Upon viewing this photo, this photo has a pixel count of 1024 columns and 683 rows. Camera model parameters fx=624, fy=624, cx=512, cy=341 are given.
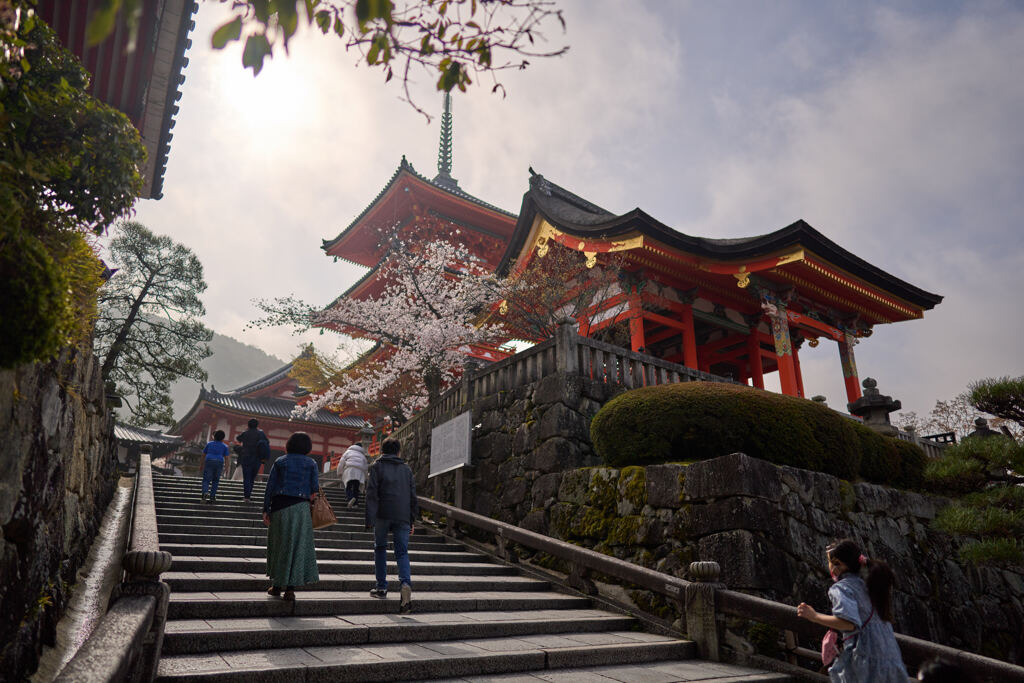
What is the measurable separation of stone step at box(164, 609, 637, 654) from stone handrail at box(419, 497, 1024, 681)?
578mm

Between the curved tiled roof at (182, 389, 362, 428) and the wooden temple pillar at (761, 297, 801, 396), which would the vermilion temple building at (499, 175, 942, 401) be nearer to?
the wooden temple pillar at (761, 297, 801, 396)

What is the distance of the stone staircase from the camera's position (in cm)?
420

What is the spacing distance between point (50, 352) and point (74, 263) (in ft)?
3.72

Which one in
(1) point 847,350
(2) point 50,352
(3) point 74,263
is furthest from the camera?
(1) point 847,350

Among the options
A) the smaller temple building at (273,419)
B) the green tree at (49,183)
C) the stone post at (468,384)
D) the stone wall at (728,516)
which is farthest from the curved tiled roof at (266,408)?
the green tree at (49,183)

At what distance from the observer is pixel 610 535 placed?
7465 mm

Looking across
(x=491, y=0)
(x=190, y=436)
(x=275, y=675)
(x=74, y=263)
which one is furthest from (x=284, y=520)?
(x=190, y=436)

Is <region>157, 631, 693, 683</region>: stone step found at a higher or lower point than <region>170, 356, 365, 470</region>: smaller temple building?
lower

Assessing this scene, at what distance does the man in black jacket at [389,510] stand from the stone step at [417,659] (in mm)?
1128

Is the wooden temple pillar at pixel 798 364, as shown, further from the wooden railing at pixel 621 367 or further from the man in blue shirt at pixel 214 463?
the man in blue shirt at pixel 214 463

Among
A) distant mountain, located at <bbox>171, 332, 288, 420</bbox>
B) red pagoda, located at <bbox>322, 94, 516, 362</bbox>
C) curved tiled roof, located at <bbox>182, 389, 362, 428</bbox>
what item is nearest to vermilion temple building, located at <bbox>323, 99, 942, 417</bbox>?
red pagoda, located at <bbox>322, 94, 516, 362</bbox>

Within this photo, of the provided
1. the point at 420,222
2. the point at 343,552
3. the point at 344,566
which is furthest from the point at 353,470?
the point at 420,222

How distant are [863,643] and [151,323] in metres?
22.3

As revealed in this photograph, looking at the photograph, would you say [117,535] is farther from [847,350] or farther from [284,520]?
[847,350]
